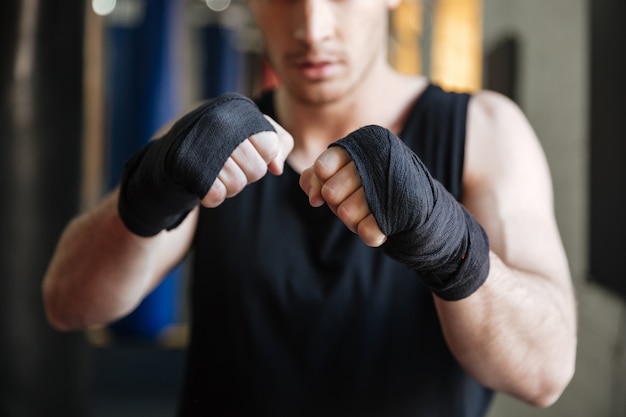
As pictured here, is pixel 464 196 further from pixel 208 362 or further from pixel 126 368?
pixel 126 368

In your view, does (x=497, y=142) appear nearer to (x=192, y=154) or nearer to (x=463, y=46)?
(x=192, y=154)

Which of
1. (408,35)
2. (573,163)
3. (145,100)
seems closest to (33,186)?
(573,163)

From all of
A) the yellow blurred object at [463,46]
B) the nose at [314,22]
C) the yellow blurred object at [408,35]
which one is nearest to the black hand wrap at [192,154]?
the nose at [314,22]

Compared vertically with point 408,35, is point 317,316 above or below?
below

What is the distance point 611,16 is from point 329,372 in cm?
131

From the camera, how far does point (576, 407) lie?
2.36 m

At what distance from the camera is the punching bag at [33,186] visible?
6.17 feet

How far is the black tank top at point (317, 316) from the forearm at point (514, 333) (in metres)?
0.11

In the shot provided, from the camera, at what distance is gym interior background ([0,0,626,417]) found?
6.15ft

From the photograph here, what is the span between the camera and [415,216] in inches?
29.1

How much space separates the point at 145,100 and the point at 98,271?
2902mm

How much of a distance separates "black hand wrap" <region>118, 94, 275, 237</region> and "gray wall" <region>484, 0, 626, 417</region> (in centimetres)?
155

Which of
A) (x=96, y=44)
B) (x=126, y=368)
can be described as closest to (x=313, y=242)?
(x=96, y=44)

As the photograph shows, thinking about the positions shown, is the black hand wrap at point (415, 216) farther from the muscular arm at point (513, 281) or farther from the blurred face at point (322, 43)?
the blurred face at point (322, 43)
